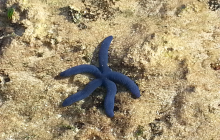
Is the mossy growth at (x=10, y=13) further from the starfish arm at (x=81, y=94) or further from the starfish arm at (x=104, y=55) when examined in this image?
the starfish arm at (x=81, y=94)

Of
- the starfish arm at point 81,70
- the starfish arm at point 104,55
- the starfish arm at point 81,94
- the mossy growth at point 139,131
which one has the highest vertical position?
the starfish arm at point 104,55

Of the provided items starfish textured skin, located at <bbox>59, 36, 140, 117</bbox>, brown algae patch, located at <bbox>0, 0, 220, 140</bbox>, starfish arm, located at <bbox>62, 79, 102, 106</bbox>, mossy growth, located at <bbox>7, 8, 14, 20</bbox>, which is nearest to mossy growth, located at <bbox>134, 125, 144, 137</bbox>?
brown algae patch, located at <bbox>0, 0, 220, 140</bbox>

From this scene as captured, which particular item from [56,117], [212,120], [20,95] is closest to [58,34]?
[20,95]

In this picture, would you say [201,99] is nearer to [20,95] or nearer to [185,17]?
[185,17]

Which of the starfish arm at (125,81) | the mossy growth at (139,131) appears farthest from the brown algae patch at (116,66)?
the starfish arm at (125,81)

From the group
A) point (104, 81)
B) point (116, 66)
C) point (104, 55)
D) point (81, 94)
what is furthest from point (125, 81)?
point (81, 94)

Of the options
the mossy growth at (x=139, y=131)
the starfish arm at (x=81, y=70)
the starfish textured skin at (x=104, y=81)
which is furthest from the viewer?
the starfish arm at (x=81, y=70)

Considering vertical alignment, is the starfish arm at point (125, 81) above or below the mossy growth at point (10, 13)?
below
